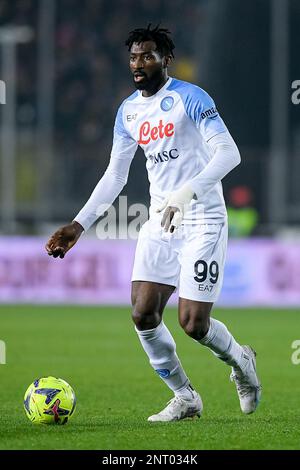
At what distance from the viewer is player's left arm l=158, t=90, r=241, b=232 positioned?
21.6 ft

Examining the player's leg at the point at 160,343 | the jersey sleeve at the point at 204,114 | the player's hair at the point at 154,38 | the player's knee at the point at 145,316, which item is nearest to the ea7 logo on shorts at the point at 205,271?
the player's leg at the point at 160,343

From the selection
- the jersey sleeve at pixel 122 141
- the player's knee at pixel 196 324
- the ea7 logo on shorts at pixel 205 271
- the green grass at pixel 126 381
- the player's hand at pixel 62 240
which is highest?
the jersey sleeve at pixel 122 141

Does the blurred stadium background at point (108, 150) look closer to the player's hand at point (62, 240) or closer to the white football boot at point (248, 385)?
the white football boot at point (248, 385)

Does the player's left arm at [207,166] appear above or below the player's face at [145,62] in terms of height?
below

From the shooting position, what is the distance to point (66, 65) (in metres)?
26.9

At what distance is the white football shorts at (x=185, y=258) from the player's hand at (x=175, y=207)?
52 centimetres

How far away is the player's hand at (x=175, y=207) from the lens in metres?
6.53

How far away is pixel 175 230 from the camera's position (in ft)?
23.8

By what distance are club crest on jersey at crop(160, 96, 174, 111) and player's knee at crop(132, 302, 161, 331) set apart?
128 cm

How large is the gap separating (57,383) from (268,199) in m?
17.4

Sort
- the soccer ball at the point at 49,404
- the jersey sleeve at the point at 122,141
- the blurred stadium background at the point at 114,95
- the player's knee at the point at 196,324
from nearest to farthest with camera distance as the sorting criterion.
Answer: the soccer ball at the point at 49,404
the player's knee at the point at 196,324
the jersey sleeve at the point at 122,141
the blurred stadium background at the point at 114,95
